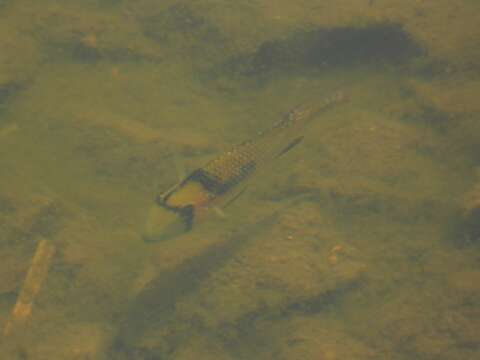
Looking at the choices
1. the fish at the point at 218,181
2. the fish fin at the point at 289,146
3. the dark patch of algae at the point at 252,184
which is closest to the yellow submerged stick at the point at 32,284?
the dark patch of algae at the point at 252,184

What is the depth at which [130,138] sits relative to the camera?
483 cm

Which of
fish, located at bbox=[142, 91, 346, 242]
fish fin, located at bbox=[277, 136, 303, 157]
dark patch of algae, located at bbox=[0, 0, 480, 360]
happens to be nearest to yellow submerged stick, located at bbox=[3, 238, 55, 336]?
dark patch of algae, located at bbox=[0, 0, 480, 360]

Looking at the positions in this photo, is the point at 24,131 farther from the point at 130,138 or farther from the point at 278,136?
the point at 278,136

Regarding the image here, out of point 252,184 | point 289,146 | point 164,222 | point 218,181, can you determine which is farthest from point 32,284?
point 289,146

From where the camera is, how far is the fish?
11.1 feet

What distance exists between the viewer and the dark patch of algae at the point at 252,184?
3.56 metres

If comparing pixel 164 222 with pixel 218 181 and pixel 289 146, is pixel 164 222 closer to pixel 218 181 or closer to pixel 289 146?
pixel 218 181

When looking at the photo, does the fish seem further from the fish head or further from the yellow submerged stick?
the yellow submerged stick

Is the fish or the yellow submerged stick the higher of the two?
the fish

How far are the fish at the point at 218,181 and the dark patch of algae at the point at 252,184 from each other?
0.53 meters

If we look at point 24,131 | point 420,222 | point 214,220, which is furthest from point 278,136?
point 24,131

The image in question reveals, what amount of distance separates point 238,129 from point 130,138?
112 centimetres

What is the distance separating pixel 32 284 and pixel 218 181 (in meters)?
1.70

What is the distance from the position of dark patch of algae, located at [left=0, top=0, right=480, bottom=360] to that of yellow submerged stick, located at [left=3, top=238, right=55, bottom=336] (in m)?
0.05
